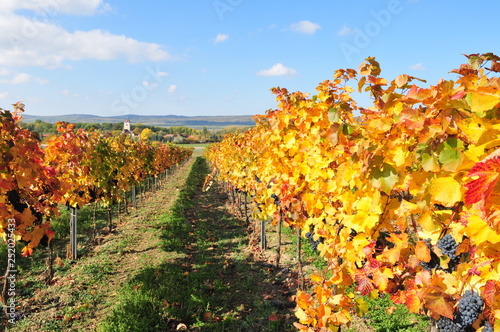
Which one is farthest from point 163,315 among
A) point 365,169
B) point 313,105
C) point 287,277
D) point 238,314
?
point 365,169

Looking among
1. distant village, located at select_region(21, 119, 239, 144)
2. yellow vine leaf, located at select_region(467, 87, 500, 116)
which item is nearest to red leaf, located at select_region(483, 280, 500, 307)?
yellow vine leaf, located at select_region(467, 87, 500, 116)

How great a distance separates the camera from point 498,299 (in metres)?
A: 1.22

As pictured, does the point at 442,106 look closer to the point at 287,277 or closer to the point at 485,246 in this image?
the point at 485,246

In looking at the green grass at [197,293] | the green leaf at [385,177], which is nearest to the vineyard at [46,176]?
the green grass at [197,293]

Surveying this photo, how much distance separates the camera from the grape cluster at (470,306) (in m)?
1.59

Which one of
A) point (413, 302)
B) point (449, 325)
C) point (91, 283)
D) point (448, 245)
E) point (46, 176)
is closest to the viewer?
point (413, 302)

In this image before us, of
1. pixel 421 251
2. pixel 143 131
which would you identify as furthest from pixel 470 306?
pixel 143 131

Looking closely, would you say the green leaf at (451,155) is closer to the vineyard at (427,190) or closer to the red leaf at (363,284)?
the vineyard at (427,190)

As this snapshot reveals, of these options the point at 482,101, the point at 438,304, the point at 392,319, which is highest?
the point at 482,101

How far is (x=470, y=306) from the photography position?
5.29ft

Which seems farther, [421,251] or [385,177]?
[421,251]

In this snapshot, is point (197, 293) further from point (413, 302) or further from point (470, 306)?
point (470, 306)

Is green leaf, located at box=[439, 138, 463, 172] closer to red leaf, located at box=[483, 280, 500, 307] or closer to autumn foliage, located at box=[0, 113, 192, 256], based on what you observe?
red leaf, located at box=[483, 280, 500, 307]

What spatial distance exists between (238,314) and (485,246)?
163 inches
